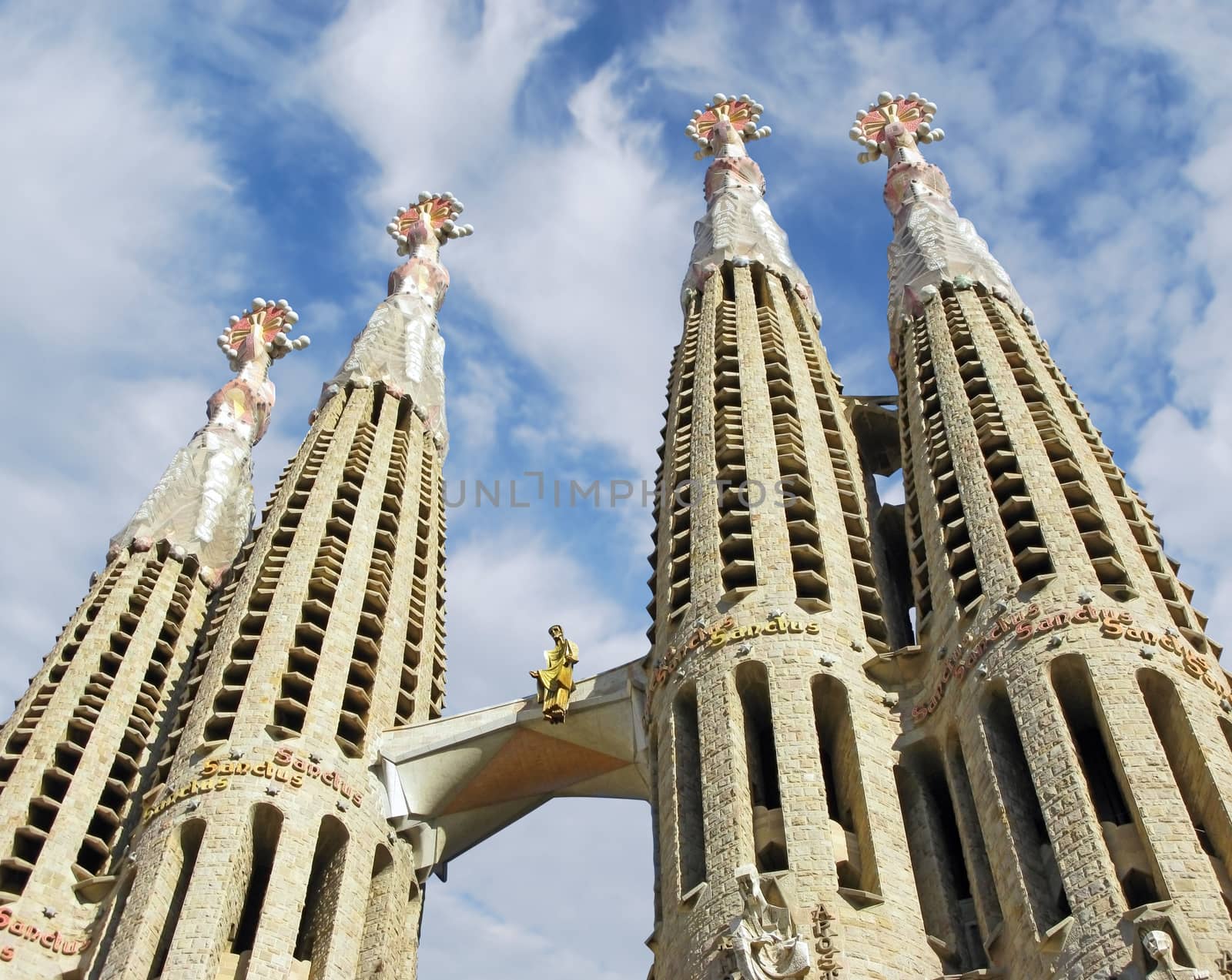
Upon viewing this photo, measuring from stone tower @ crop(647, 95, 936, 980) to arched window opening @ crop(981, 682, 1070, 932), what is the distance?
160 cm

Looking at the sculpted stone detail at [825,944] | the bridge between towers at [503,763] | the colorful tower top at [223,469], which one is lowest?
the sculpted stone detail at [825,944]

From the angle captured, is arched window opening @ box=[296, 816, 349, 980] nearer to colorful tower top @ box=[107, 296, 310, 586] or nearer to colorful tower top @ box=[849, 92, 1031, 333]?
colorful tower top @ box=[107, 296, 310, 586]

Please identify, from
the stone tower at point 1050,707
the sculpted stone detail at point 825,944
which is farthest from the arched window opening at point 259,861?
the stone tower at point 1050,707

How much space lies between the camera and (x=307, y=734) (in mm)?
28781

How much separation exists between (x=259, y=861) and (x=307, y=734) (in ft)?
7.52

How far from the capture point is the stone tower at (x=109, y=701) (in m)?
27.5

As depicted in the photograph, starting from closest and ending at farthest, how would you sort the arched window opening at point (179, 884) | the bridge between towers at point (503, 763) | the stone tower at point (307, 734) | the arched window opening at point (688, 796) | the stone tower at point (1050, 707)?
the stone tower at point (1050, 707) → the arched window opening at point (688, 796) → the arched window opening at point (179, 884) → the stone tower at point (307, 734) → the bridge between towers at point (503, 763)

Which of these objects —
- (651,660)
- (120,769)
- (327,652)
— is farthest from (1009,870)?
(120,769)

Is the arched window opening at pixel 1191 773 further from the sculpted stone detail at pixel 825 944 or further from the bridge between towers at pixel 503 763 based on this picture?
the bridge between towers at pixel 503 763

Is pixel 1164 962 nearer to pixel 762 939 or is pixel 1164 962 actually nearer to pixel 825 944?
pixel 825 944

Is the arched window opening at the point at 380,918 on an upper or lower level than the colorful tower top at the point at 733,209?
lower

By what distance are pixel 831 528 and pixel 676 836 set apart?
723 cm

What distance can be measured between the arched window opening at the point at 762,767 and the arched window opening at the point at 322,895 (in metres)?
6.36

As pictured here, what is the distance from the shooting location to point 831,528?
96.8 feet
